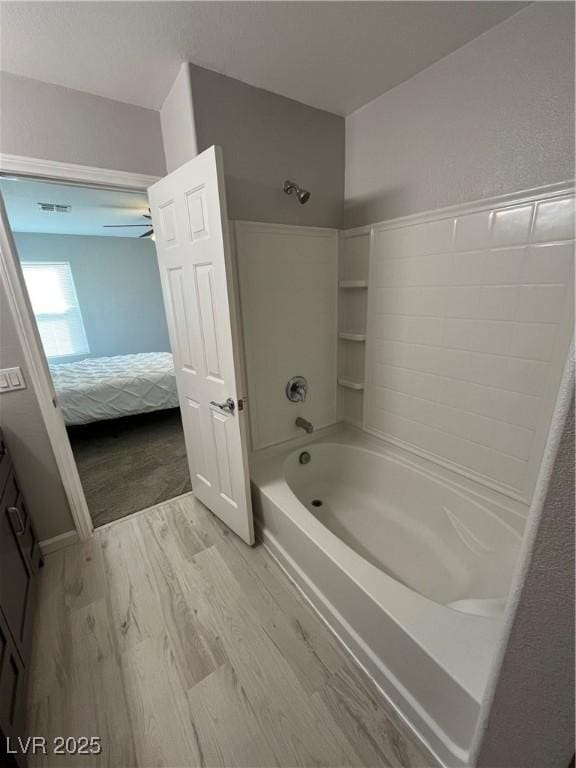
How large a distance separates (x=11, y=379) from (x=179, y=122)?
1526mm

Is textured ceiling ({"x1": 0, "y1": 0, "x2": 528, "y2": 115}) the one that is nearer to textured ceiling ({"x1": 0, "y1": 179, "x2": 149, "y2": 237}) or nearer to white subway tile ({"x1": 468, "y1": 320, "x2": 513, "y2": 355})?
textured ceiling ({"x1": 0, "y1": 179, "x2": 149, "y2": 237})

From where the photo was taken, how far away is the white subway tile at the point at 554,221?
1.14 meters

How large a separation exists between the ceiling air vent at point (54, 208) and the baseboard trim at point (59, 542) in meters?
3.18

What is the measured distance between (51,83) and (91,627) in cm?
248

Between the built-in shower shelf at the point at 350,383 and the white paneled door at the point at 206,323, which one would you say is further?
the built-in shower shelf at the point at 350,383

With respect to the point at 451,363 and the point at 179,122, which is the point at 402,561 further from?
the point at 179,122

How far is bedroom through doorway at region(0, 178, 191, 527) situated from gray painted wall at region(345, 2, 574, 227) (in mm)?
1399

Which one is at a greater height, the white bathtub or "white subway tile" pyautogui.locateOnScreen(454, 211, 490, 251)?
"white subway tile" pyautogui.locateOnScreen(454, 211, 490, 251)

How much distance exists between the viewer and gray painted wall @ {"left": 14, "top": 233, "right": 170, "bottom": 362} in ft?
15.1

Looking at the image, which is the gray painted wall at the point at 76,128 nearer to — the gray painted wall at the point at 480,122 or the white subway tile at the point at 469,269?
the gray painted wall at the point at 480,122

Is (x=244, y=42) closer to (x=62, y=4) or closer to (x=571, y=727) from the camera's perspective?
(x=62, y=4)

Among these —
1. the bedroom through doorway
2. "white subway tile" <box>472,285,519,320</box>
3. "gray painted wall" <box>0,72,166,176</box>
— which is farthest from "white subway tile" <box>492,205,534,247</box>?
→ the bedroom through doorway

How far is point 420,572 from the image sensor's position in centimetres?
153

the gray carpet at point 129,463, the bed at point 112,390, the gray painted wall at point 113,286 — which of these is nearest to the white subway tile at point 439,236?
the gray carpet at point 129,463
